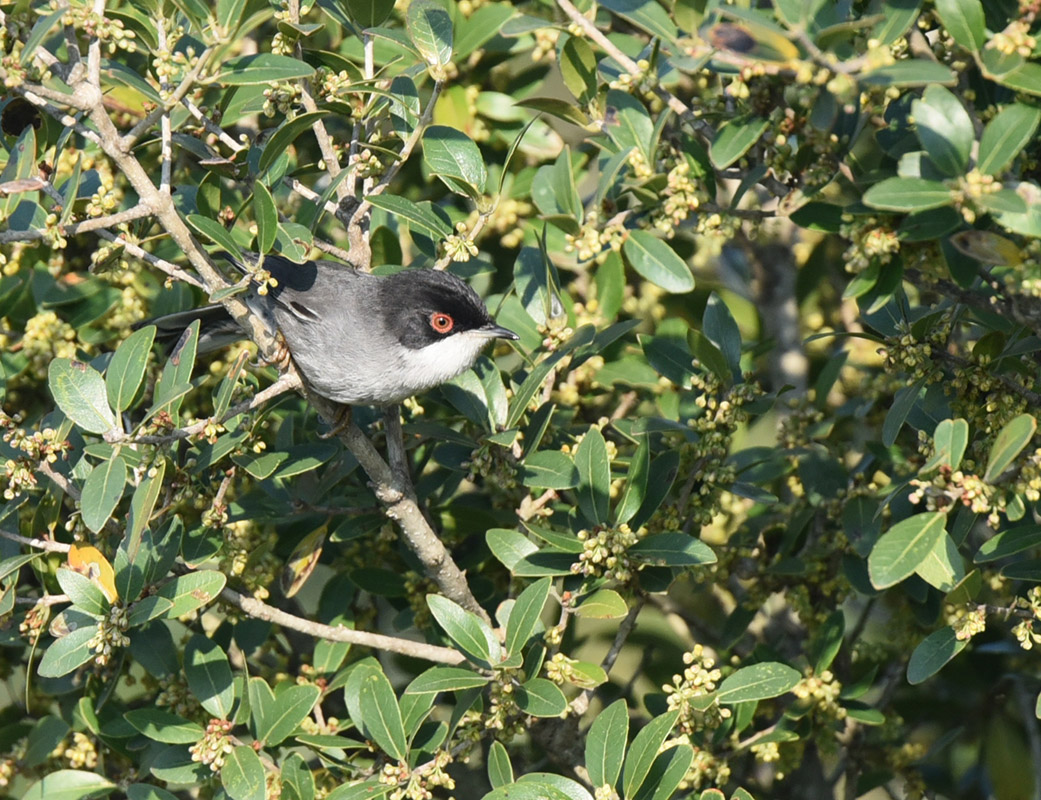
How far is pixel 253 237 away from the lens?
389cm

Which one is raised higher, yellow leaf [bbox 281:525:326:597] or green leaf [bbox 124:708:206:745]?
yellow leaf [bbox 281:525:326:597]

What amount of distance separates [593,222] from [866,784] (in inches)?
89.3

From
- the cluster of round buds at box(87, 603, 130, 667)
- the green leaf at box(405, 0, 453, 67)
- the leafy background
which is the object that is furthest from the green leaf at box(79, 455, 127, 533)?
the green leaf at box(405, 0, 453, 67)

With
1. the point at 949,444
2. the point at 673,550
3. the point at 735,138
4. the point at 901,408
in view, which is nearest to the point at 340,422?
the point at 673,550

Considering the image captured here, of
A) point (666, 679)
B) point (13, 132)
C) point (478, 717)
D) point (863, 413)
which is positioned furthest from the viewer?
point (666, 679)

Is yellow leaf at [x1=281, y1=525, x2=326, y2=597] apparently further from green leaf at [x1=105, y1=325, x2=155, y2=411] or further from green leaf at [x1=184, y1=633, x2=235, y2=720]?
green leaf at [x1=105, y1=325, x2=155, y2=411]

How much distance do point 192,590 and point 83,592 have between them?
0.89ft

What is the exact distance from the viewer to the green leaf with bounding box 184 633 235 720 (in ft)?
10.6

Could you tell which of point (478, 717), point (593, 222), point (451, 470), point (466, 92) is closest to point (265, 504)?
point (451, 470)

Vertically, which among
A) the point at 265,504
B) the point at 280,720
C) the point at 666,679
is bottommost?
the point at 666,679

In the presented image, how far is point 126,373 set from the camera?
2957 millimetres

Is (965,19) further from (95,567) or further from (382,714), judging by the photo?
(95,567)

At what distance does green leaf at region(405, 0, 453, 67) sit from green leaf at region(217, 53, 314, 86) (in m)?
0.38

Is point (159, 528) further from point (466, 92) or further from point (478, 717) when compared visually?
point (466, 92)
